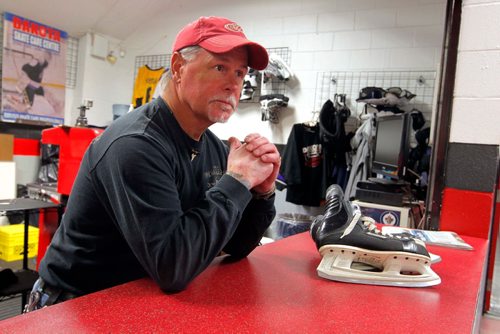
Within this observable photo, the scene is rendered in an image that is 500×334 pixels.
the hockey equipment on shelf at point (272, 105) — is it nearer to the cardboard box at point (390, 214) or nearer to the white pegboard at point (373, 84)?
the white pegboard at point (373, 84)

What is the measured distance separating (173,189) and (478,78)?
166 centimetres

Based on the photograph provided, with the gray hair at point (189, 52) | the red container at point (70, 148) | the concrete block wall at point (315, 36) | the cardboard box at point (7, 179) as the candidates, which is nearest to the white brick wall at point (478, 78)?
the gray hair at point (189, 52)

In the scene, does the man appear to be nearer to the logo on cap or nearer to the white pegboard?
the logo on cap

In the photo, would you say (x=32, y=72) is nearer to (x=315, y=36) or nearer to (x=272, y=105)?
(x=272, y=105)

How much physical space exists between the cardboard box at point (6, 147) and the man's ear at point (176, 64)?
13.5 ft

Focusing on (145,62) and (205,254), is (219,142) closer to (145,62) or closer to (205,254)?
(205,254)

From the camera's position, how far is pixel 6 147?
172 inches

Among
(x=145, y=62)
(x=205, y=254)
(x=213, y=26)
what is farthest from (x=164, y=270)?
(x=145, y=62)

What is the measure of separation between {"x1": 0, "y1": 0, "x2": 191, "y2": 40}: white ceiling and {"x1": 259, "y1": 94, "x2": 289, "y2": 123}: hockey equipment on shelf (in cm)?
201

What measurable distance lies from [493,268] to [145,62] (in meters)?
5.21

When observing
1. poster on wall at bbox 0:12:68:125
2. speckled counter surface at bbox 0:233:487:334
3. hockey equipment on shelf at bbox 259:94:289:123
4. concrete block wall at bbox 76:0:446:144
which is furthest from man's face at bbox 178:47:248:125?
poster on wall at bbox 0:12:68:125

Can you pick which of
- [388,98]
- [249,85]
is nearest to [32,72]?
[249,85]

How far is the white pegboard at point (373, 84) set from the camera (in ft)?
12.9

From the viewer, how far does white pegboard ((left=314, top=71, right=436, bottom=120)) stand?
392cm
